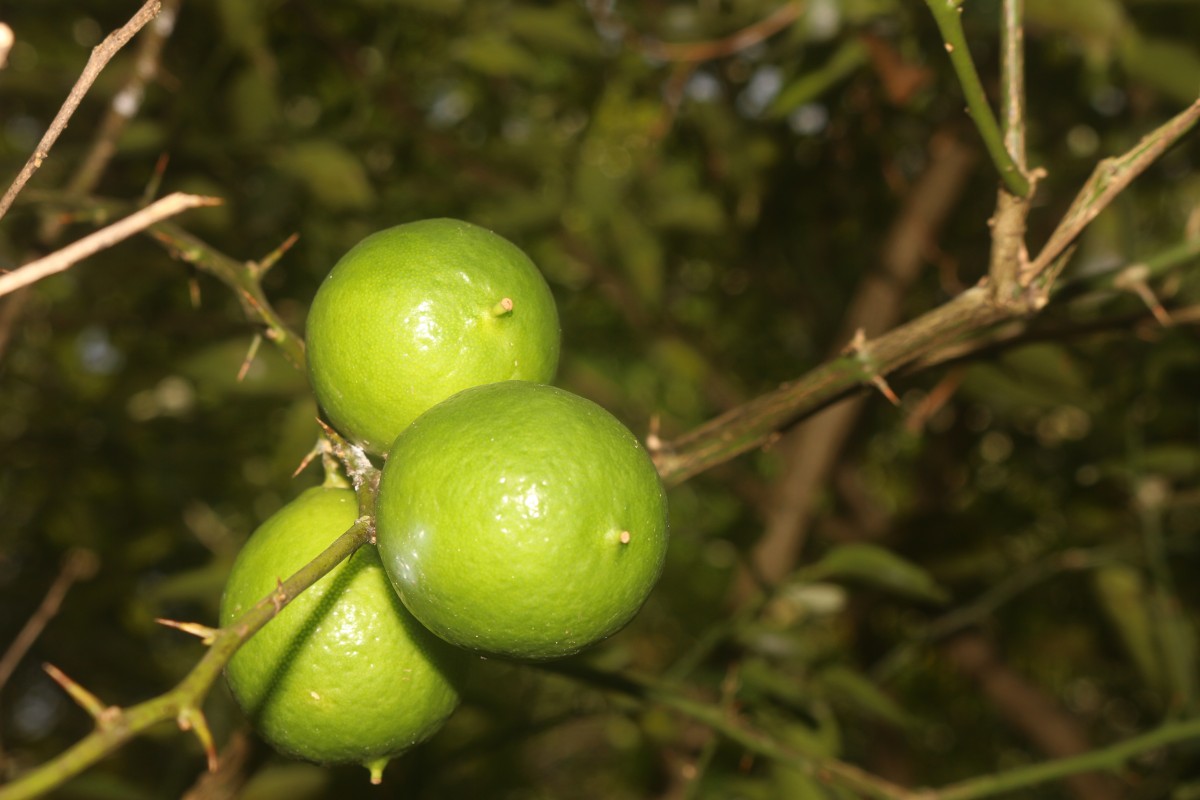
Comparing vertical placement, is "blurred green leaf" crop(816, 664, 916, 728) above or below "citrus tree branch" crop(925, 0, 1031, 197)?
below

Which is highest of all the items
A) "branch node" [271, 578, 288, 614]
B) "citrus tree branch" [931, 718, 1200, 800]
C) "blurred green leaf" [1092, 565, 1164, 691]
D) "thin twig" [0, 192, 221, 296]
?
"thin twig" [0, 192, 221, 296]

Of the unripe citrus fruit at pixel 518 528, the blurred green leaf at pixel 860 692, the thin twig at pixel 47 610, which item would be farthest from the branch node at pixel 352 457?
the blurred green leaf at pixel 860 692

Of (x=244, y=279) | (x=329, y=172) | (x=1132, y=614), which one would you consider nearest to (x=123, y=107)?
(x=329, y=172)

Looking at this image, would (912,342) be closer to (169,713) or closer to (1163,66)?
(169,713)

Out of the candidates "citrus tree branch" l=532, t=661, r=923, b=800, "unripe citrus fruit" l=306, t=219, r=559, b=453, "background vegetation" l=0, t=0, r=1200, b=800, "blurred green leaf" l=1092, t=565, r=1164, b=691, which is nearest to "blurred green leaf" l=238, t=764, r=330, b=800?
"background vegetation" l=0, t=0, r=1200, b=800

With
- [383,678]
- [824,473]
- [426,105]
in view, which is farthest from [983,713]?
[383,678]

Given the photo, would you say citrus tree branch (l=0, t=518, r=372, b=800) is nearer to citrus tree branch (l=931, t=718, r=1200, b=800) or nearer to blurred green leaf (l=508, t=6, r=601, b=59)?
citrus tree branch (l=931, t=718, r=1200, b=800)
